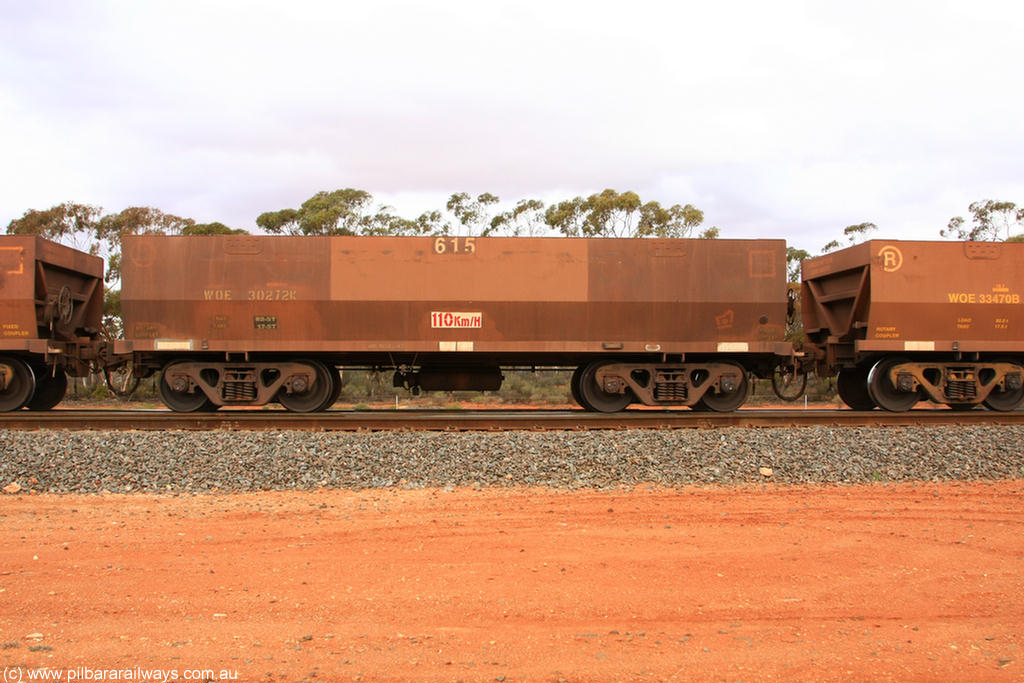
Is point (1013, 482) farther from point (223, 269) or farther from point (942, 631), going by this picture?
point (223, 269)

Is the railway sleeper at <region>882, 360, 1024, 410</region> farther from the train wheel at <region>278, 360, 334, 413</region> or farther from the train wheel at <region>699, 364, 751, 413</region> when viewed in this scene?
the train wheel at <region>278, 360, 334, 413</region>

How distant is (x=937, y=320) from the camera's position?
11.3m

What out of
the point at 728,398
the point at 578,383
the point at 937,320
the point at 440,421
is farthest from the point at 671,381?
the point at 937,320

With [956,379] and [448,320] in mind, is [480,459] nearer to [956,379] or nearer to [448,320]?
[448,320]

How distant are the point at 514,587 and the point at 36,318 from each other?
10447 mm

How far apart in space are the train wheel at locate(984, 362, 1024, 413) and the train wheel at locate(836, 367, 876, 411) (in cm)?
192

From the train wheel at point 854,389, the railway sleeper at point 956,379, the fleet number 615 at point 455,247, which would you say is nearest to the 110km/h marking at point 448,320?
the fleet number 615 at point 455,247

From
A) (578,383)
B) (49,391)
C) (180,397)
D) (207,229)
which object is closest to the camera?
(180,397)

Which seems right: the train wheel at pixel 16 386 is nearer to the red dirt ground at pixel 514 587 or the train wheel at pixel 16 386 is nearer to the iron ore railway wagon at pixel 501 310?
the iron ore railway wagon at pixel 501 310

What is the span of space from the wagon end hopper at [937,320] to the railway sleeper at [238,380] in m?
9.38

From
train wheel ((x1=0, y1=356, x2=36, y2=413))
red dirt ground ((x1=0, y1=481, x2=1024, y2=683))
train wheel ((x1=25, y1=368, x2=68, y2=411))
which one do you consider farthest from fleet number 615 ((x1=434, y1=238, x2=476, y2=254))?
train wheel ((x1=25, y1=368, x2=68, y2=411))

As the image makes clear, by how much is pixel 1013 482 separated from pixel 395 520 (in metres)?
6.83

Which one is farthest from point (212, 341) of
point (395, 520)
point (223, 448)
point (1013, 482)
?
point (1013, 482)

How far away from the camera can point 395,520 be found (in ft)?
19.2
